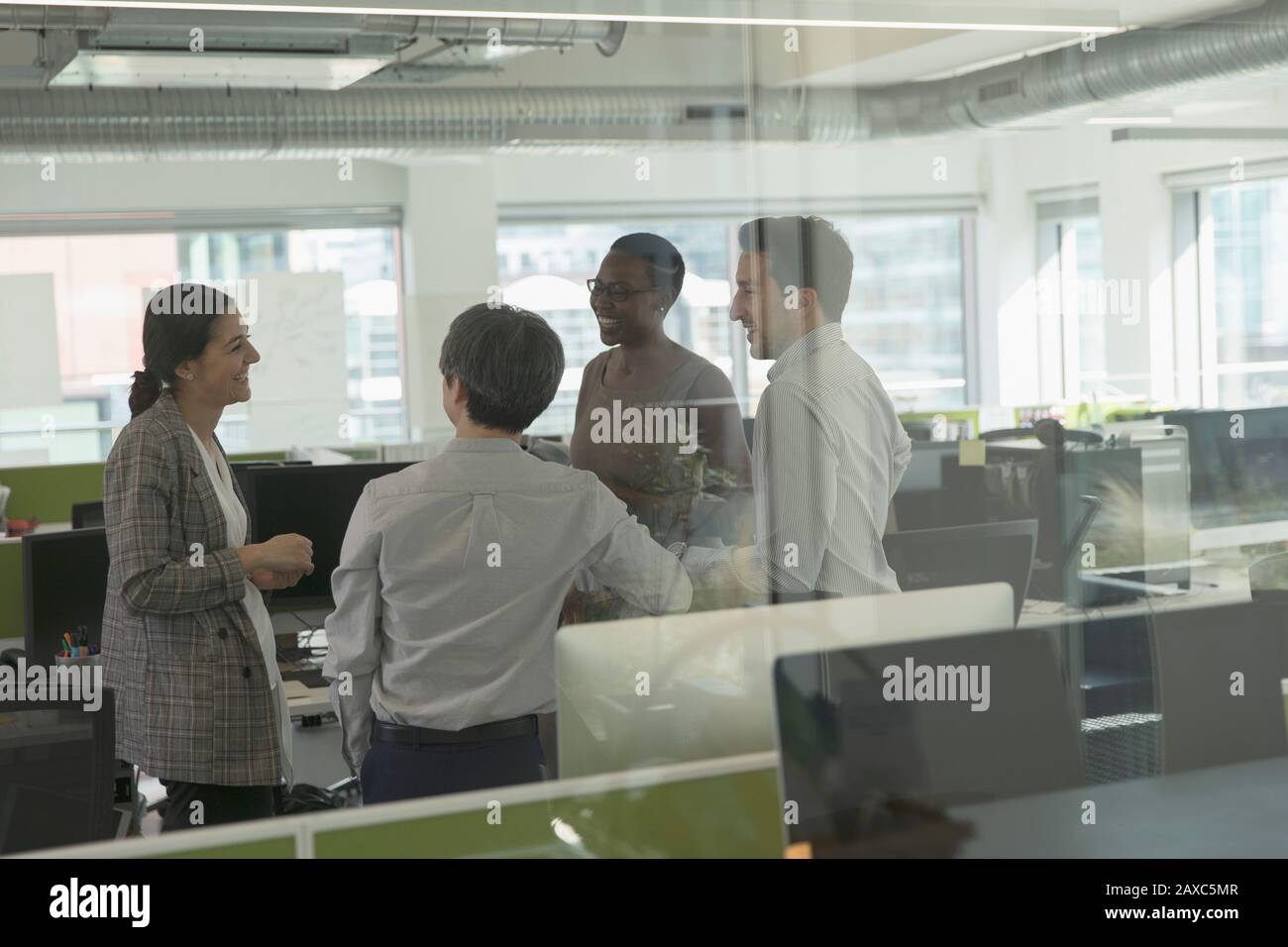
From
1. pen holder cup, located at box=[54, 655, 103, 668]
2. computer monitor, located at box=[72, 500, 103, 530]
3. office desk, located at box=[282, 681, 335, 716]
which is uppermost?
computer monitor, located at box=[72, 500, 103, 530]

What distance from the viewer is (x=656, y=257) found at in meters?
2.67

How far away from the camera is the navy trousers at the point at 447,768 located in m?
1.79

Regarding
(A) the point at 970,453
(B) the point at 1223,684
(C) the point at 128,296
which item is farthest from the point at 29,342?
(B) the point at 1223,684

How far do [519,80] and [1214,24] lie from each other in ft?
15.4

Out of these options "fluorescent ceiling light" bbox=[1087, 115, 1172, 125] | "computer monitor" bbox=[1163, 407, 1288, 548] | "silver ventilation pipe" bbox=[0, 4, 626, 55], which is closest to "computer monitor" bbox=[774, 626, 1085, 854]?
"computer monitor" bbox=[1163, 407, 1288, 548]

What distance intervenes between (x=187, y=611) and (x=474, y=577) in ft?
1.36

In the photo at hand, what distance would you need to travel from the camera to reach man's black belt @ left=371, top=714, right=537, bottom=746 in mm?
1800

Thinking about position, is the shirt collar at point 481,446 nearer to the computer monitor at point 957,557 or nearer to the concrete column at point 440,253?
the computer monitor at point 957,557

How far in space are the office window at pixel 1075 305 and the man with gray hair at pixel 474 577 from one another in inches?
80.5

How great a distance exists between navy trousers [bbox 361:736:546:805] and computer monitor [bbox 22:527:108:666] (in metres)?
1.34

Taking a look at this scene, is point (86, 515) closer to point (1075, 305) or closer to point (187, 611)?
point (187, 611)

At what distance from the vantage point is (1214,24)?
11.3 ft

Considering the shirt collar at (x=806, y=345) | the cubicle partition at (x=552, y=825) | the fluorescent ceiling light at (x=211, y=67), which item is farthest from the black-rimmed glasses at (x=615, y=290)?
the fluorescent ceiling light at (x=211, y=67)

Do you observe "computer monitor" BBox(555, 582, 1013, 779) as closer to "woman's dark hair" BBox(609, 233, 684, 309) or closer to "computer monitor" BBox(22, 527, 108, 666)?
"woman's dark hair" BBox(609, 233, 684, 309)
